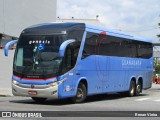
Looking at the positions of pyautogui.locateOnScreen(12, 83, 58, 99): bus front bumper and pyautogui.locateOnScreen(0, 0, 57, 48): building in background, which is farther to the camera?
pyautogui.locateOnScreen(0, 0, 57, 48): building in background

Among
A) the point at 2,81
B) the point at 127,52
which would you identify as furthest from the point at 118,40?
the point at 2,81

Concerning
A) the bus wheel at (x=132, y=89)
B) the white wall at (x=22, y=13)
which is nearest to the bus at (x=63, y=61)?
the bus wheel at (x=132, y=89)

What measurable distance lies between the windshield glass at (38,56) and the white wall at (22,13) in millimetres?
14730

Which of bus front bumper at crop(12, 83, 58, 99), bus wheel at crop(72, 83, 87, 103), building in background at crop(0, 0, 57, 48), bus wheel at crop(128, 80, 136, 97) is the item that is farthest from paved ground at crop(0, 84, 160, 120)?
building in background at crop(0, 0, 57, 48)

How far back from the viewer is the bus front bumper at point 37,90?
18266mm

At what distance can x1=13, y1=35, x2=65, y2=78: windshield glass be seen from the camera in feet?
60.2

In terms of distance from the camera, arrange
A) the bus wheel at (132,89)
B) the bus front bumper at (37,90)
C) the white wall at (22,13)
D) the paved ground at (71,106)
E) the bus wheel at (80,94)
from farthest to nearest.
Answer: the white wall at (22,13)
the bus wheel at (132,89)
the bus wheel at (80,94)
the bus front bumper at (37,90)
the paved ground at (71,106)

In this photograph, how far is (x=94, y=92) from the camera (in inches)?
840

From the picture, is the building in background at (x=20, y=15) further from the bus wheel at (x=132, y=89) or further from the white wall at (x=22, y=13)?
the bus wheel at (x=132, y=89)

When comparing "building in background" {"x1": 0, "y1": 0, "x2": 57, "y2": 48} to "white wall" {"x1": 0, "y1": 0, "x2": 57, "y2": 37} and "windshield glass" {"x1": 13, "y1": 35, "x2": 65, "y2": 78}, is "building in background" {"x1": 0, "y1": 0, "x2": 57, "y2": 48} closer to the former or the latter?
"white wall" {"x1": 0, "y1": 0, "x2": 57, "y2": 37}

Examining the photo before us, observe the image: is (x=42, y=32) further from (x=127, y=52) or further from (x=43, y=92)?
(x=127, y=52)

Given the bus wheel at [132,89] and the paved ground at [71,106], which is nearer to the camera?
the paved ground at [71,106]

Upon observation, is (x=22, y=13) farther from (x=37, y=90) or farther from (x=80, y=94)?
(x=37, y=90)

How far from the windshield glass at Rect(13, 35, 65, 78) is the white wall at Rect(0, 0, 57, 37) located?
14730 mm
